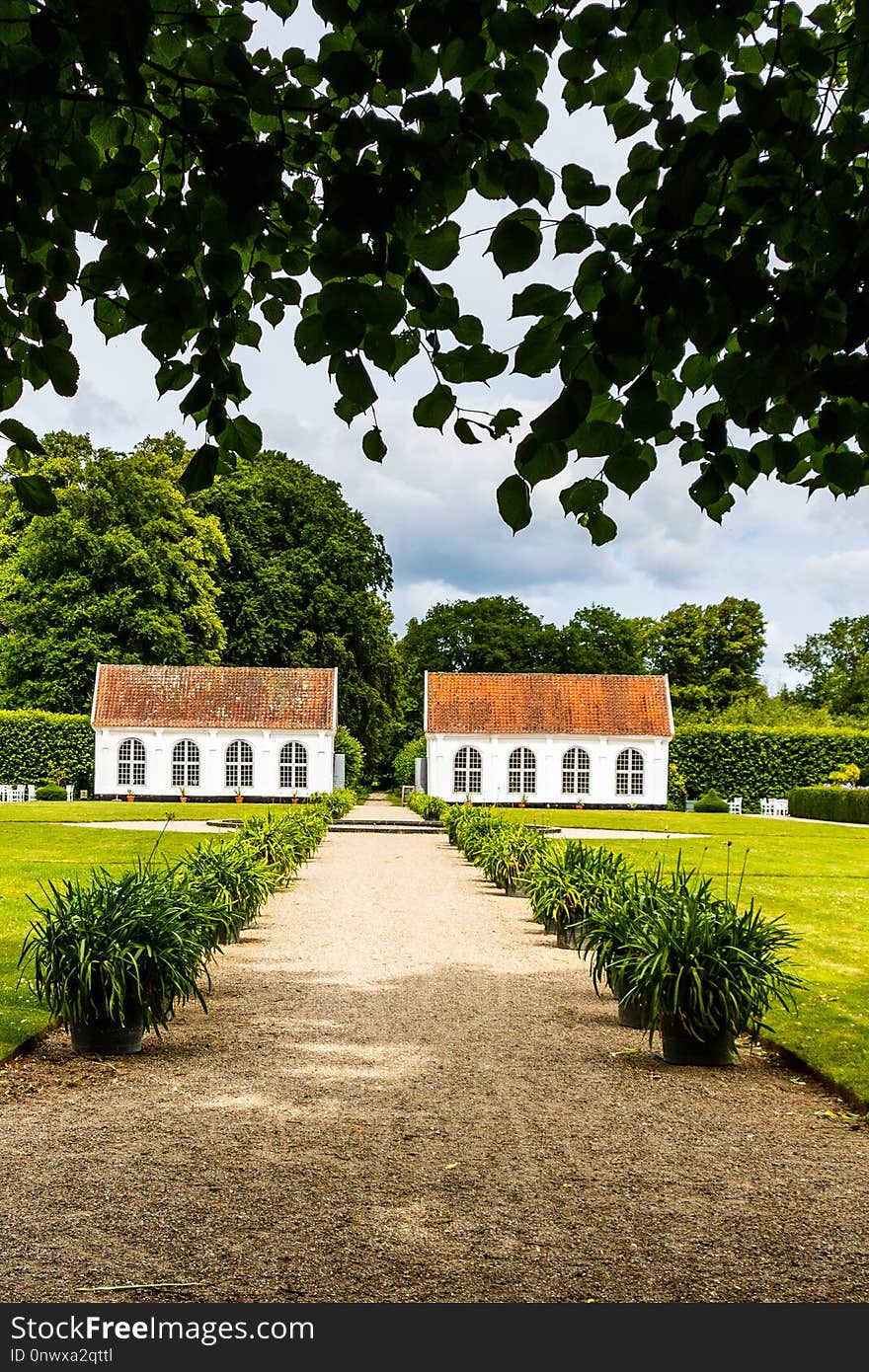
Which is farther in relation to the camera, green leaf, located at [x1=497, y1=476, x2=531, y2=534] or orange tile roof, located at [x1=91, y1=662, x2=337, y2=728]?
orange tile roof, located at [x1=91, y1=662, x2=337, y2=728]

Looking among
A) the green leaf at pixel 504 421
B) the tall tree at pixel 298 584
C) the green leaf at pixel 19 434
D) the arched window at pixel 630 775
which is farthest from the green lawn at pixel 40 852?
the arched window at pixel 630 775

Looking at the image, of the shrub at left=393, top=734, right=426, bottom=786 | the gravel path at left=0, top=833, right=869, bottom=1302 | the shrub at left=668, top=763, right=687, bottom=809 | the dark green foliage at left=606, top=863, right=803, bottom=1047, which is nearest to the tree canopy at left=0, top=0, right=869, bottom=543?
the gravel path at left=0, top=833, right=869, bottom=1302

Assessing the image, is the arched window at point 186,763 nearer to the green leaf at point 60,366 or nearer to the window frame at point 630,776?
the window frame at point 630,776

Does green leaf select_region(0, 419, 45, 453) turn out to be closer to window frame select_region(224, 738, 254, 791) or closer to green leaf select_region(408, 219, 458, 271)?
green leaf select_region(408, 219, 458, 271)

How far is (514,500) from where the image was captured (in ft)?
10.7

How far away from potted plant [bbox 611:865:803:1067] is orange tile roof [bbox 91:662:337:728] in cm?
3668

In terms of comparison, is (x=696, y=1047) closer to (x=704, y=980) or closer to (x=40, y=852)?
(x=704, y=980)

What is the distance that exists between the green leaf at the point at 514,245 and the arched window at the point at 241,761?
136 ft

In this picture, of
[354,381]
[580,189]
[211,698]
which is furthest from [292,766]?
[354,381]

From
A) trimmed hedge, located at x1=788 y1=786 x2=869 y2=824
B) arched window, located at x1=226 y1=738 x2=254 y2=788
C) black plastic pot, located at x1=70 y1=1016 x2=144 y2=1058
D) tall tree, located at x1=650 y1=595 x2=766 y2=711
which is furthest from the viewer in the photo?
tall tree, located at x1=650 y1=595 x2=766 y2=711

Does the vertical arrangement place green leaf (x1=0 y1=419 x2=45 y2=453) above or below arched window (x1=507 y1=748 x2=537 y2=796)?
above

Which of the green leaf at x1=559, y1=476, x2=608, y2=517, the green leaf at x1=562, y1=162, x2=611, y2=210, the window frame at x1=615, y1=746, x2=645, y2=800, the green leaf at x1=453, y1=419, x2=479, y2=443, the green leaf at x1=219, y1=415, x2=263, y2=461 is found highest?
the green leaf at x1=562, y1=162, x2=611, y2=210

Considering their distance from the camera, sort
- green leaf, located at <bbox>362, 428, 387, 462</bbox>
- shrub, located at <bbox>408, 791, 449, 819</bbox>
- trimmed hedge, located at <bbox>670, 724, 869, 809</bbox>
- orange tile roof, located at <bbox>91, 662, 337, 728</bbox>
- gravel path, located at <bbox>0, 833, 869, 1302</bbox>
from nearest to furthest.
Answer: green leaf, located at <bbox>362, 428, 387, 462</bbox> < gravel path, located at <bbox>0, 833, 869, 1302</bbox> < shrub, located at <bbox>408, 791, 449, 819</bbox> < orange tile roof, located at <bbox>91, 662, 337, 728</bbox> < trimmed hedge, located at <bbox>670, 724, 869, 809</bbox>

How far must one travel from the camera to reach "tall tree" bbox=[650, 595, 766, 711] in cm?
6700
